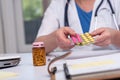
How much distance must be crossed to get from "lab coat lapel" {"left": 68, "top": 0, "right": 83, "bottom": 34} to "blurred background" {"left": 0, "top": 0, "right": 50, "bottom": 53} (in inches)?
31.5

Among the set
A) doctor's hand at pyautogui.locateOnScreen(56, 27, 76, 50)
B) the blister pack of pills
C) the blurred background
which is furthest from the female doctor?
the blurred background

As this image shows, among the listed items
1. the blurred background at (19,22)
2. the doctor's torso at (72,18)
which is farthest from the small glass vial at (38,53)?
the blurred background at (19,22)

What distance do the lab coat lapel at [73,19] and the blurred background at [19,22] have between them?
799 millimetres

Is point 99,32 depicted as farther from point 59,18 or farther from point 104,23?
point 59,18

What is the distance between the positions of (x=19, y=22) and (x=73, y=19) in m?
1.02

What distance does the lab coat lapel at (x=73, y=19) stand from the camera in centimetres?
145

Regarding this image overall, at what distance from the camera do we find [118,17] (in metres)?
1.47

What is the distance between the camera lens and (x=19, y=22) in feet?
7.74

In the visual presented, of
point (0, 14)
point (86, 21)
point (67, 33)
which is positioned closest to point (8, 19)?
point (0, 14)

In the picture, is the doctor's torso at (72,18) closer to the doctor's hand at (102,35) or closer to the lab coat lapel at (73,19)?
the lab coat lapel at (73,19)

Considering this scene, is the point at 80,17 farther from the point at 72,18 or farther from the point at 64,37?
the point at 64,37

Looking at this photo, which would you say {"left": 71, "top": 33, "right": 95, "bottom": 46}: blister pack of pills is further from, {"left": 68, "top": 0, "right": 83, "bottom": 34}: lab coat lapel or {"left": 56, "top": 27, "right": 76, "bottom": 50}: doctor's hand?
{"left": 68, "top": 0, "right": 83, "bottom": 34}: lab coat lapel

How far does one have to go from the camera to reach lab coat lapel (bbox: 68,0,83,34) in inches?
57.1

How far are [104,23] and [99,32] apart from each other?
Result: 1.19 feet
